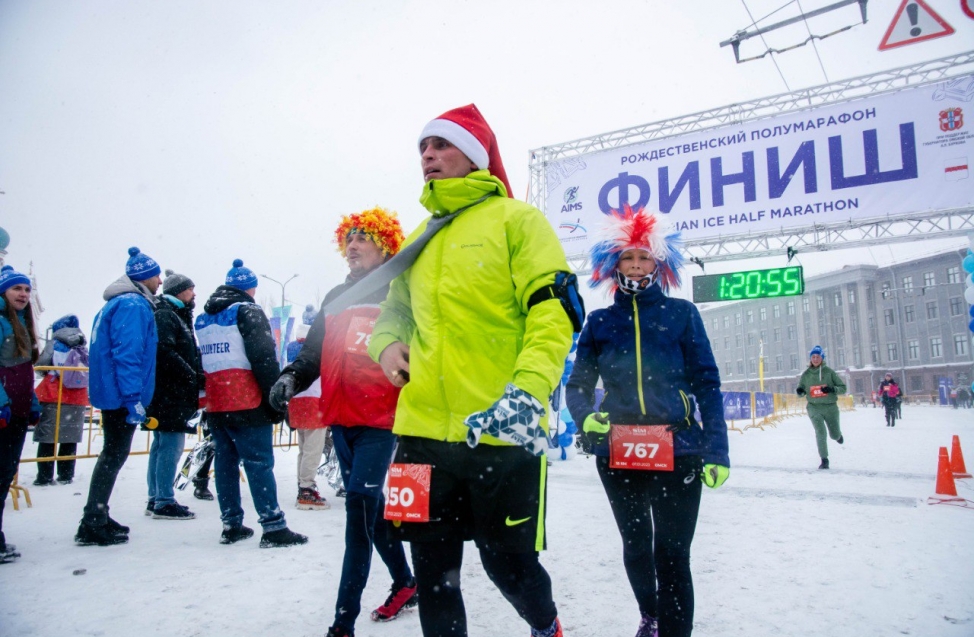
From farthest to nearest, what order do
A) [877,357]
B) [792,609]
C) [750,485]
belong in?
1. [877,357]
2. [750,485]
3. [792,609]

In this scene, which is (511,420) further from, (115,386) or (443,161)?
(115,386)

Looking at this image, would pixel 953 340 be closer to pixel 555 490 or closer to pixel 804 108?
pixel 804 108

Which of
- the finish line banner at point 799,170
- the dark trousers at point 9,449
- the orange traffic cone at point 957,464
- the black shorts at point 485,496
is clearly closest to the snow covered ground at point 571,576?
the dark trousers at point 9,449

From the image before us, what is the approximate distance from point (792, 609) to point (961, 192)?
9.58 m

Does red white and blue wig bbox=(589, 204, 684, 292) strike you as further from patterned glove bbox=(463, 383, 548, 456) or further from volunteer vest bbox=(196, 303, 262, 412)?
volunteer vest bbox=(196, 303, 262, 412)

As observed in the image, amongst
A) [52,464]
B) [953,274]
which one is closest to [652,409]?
[52,464]

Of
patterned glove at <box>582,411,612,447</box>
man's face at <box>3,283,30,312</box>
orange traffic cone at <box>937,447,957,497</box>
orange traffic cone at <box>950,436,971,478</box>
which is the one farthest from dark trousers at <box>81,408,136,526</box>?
orange traffic cone at <box>950,436,971,478</box>

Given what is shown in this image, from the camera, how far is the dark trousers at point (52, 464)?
22.9 ft

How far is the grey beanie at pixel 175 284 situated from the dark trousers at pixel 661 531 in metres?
4.45

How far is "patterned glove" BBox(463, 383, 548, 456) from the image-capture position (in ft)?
5.23

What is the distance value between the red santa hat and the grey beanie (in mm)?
4201

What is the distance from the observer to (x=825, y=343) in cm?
7481

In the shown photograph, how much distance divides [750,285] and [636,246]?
361 inches

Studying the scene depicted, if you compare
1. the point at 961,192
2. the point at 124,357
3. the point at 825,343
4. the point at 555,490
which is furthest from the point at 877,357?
the point at 124,357
